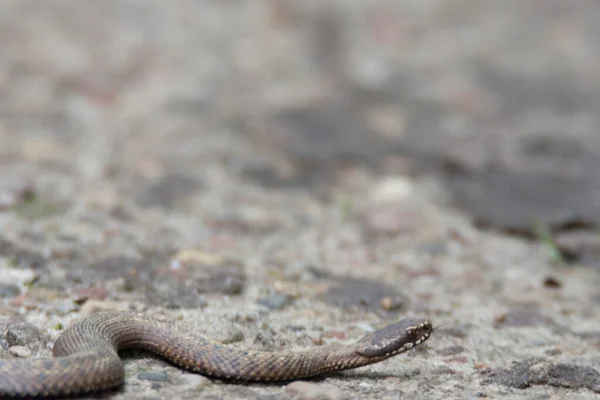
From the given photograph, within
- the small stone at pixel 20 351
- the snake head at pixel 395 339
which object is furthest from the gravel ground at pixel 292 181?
the snake head at pixel 395 339

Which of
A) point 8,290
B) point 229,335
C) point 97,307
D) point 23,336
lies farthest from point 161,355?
point 8,290

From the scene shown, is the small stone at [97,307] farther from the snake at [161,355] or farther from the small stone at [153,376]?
the small stone at [153,376]

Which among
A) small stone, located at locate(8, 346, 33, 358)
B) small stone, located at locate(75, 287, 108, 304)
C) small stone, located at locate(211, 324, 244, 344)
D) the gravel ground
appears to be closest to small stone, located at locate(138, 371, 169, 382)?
the gravel ground

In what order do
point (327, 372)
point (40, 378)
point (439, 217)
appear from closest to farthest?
point (40, 378) < point (327, 372) < point (439, 217)

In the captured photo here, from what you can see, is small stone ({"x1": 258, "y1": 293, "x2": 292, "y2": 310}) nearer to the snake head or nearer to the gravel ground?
the gravel ground

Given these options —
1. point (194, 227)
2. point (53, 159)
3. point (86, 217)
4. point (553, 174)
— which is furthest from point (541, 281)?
point (53, 159)

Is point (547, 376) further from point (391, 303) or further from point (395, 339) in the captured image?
point (391, 303)

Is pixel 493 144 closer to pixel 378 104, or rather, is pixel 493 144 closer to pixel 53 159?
pixel 378 104

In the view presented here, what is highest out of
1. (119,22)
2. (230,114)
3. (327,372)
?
(119,22)
